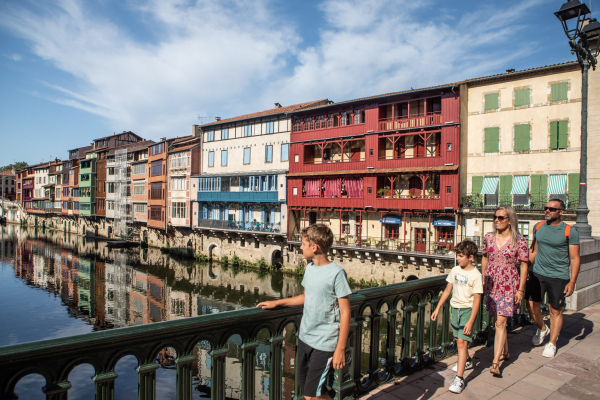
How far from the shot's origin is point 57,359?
7.79ft

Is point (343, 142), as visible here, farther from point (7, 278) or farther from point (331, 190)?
point (7, 278)

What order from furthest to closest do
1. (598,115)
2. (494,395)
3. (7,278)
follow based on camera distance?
(7,278) < (598,115) < (494,395)

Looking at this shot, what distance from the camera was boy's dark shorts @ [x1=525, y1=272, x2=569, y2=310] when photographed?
5.55m

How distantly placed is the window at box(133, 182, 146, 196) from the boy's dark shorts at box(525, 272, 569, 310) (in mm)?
53300

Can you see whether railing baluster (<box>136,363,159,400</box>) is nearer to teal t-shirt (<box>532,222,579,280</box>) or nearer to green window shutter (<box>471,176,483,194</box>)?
teal t-shirt (<box>532,222,579,280</box>)

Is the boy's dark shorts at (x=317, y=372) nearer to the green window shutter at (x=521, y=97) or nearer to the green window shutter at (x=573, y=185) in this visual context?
the green window shutter at (x=573, y=185)

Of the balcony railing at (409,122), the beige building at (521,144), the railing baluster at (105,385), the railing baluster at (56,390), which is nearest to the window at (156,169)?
the balcony railing at (409,122)

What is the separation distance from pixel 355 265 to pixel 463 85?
14.7 m

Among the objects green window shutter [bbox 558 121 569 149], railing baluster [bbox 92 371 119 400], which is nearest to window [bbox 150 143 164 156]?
green window shutter [bbox 558 121 569 149]

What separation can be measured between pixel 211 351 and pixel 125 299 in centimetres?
2871

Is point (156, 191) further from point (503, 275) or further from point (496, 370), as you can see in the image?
point (496, 370)

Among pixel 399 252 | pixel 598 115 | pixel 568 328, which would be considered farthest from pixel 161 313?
pixel 598 115

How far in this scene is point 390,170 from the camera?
28.3m

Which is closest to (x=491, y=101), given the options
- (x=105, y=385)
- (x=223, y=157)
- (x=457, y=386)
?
(x=223, y=157)
